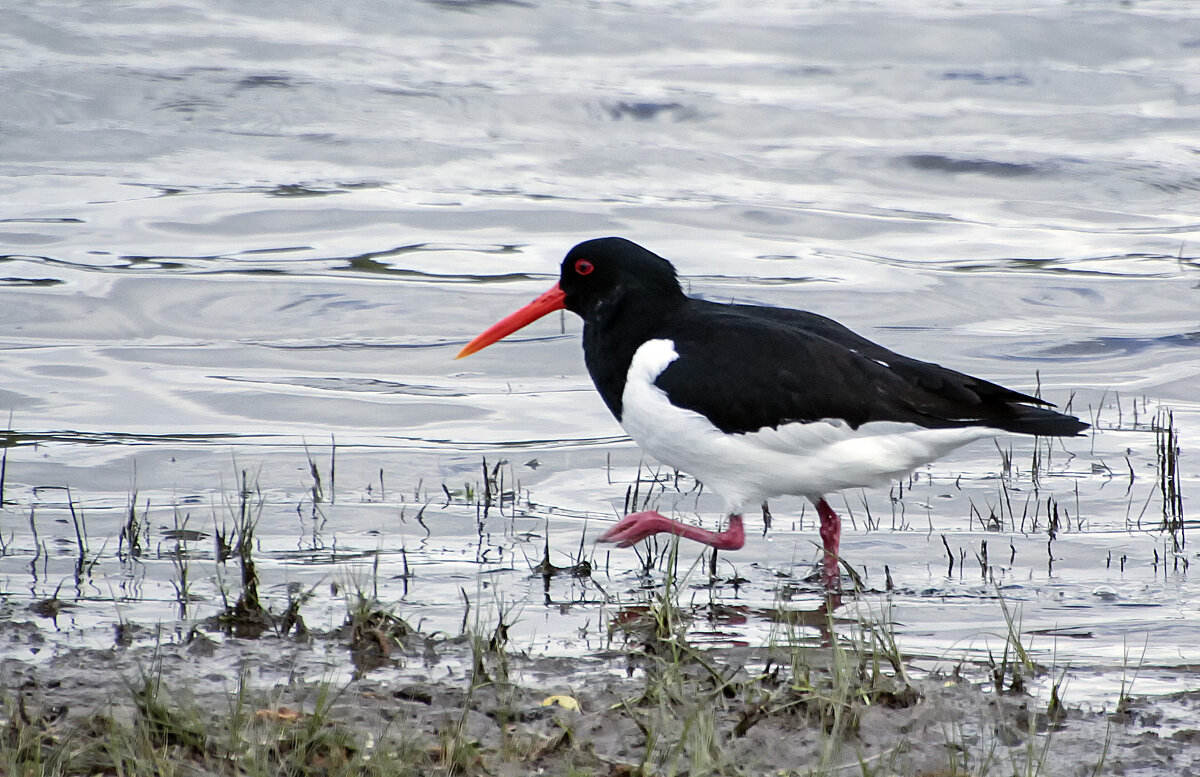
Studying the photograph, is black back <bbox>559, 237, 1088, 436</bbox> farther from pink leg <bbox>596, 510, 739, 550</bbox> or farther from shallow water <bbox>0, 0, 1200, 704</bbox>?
shallow water <bbox>0, 0, 1200, 704</bbox>

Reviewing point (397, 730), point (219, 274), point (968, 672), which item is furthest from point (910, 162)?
point (397, 730)

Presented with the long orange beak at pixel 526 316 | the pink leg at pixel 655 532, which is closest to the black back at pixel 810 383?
the pink leg at pixel 655 532

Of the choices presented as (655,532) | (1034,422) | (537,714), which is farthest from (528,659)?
(1034,422)

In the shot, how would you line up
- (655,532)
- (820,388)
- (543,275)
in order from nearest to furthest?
(820,388) < (655,532) < (543,275)

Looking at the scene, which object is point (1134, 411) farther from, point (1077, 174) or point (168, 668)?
point (1077, 174)

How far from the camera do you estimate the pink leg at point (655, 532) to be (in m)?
5.68

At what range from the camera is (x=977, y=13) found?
64.9 feet

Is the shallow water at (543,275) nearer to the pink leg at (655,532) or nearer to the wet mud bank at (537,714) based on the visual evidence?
the pink leg at (655,532)

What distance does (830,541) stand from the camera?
5852 mm

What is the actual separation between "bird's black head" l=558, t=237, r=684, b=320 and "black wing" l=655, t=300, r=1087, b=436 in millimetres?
504

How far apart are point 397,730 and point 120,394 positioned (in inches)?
218

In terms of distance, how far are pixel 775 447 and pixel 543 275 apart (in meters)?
6.03

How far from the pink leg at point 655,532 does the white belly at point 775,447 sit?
13 centimetres

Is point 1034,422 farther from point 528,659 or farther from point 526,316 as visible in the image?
point 526,316
